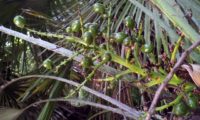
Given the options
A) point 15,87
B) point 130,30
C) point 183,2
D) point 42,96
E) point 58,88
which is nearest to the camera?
point 130,30

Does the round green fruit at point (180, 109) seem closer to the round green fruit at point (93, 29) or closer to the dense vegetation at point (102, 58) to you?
the dense vegetation at point (102, 58)

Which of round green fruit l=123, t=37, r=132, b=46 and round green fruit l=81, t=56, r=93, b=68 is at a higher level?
round green fruit l=123, t=37, r=132, b=46

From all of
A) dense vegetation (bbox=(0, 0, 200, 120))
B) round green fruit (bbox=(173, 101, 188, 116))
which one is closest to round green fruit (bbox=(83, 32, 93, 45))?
dense vegetation (bbox=(0, 0, 200, 120))

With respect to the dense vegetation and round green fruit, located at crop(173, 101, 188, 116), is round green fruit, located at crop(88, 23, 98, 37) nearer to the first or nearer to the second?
the dense vegetation

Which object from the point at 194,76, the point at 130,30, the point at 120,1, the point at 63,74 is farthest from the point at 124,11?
the point at 194,76

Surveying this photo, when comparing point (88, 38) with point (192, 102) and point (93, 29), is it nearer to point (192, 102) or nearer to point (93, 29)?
point (93, 29)

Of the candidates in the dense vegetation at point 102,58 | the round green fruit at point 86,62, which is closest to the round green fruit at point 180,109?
the dense vegetation at point 102,58

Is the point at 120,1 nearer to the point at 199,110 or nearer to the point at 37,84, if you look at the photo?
the point at 37,84
